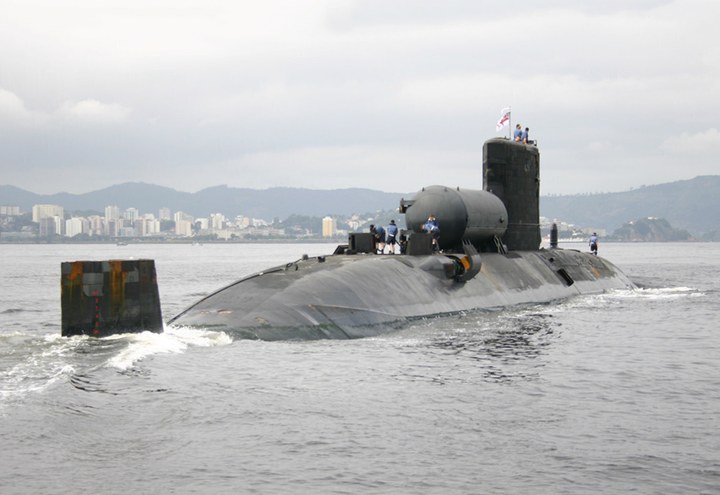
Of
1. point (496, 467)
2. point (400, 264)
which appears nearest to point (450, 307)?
point (400, 264)

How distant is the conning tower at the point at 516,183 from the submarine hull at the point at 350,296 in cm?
312

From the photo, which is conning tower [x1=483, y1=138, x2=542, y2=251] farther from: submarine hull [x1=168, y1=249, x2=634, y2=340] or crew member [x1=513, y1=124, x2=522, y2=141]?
submarine hull [x1=168, y1=249, x2=634, y2=340]

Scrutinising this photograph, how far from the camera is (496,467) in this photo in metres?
9.70

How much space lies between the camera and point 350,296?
20297mm

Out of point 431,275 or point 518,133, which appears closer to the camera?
point 431,275

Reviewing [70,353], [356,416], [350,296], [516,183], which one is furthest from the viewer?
[516,183]

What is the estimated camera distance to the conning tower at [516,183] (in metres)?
31.3

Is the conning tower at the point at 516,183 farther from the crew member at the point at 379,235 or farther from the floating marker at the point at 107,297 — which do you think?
the floating marker at the point at 107,297

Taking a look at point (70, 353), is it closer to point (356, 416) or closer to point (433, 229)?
point (356, 416)

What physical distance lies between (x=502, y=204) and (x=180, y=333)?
1605 cm

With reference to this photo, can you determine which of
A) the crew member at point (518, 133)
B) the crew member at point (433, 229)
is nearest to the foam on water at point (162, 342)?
the crew member at point (433, 229)

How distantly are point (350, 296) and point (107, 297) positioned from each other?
6.62 m

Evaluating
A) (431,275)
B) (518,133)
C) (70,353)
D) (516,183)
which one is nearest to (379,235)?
(431,275)

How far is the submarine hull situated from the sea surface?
25.9 inches
